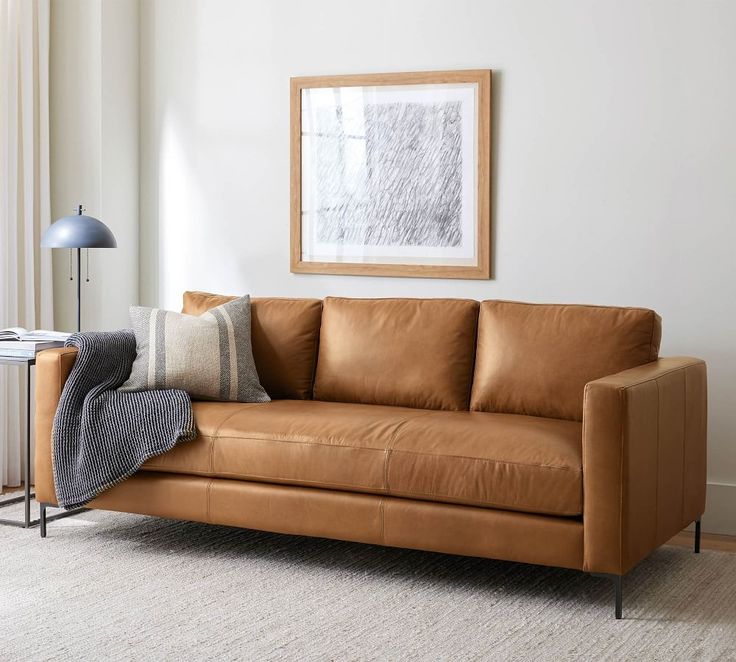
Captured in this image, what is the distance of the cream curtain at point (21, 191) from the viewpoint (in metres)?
4.55

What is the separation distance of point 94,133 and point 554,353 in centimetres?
246

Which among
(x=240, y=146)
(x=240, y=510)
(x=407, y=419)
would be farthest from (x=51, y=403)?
(x=240, y=146)

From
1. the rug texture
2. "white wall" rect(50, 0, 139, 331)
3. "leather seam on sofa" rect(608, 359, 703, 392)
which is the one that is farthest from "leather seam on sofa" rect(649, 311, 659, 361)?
"white wall" rect(50, 0, 139, 331)

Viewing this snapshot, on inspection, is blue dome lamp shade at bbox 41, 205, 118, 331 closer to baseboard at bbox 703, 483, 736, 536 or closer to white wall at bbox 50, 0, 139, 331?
white wall at bbox 50, 0, 139, 331

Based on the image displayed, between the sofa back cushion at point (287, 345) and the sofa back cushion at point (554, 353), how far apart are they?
2.24 ft

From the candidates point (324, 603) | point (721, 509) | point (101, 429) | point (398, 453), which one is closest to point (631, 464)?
point (398, 453)

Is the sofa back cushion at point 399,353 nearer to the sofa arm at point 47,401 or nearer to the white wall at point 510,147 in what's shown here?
the white wall at point 510,147

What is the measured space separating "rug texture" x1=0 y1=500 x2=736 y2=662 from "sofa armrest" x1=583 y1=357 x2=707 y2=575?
196 mm

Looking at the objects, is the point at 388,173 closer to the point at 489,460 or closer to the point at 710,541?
the point at 489,460

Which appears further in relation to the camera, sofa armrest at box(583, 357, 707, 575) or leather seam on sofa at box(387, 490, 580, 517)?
leather seam on sofa at box(387, 490, 580, 517)

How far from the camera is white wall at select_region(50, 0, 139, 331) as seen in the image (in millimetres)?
4781

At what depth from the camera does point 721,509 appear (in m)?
4.00

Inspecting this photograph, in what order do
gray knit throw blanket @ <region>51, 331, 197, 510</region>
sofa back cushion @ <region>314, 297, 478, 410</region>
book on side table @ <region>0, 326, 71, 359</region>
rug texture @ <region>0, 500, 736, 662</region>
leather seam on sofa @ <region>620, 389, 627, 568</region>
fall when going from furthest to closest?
book on side table @ <region>0, 326, 71, 359</region> → sofa back cushion @ <region>314, 297, 478, 410</region> → gray knit throw blanket @ <region>51, 331, 197, 510</region> → leather seam on sofa @ <region>620, 389, 627, 568</region> → rug texture @ <region>0, 500, 736, 662</region>

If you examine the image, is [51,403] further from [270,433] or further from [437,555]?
[437,555]
